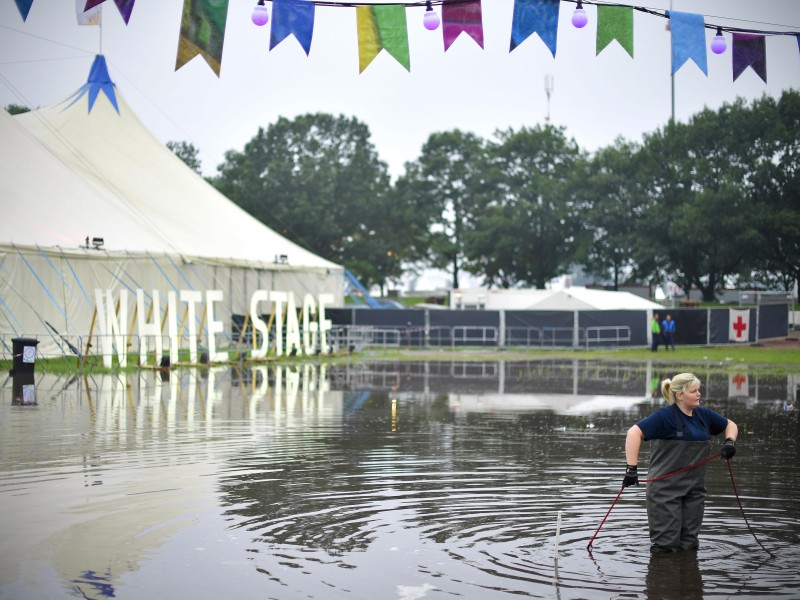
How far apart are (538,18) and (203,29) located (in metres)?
4.20

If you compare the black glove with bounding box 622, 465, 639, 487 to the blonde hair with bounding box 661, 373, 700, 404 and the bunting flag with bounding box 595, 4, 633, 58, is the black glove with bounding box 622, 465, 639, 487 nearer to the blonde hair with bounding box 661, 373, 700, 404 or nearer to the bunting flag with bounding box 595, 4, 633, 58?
the blonde hair with bounding box 661, 373, 700, 404

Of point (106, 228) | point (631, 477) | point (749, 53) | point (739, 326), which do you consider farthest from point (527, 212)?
point (631, 477)

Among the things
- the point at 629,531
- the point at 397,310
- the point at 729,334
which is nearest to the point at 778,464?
the point at 629,531

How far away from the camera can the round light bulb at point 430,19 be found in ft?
45.7

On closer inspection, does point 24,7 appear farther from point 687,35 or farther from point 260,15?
→ point 687,35

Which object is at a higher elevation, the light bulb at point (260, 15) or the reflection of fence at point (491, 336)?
the light bulb at point (260, 15)

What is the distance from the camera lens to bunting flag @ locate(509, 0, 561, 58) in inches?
552

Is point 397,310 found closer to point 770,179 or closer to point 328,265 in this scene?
point 328,265

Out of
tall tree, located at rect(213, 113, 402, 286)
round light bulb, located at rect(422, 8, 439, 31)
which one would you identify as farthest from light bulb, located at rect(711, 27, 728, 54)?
tall tree, located at rect(213, 113, 402, 286)

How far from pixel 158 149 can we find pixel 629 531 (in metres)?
33.5

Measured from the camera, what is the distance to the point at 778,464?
12914 millimetres

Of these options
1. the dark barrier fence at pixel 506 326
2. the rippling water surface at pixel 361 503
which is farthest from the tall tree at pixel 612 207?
the rippling water surface at pixel 361 503

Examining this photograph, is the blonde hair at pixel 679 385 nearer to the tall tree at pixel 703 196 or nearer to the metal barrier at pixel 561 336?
the metal barrier at pixel 561 336

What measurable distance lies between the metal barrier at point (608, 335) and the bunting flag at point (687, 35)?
91.2 ft
